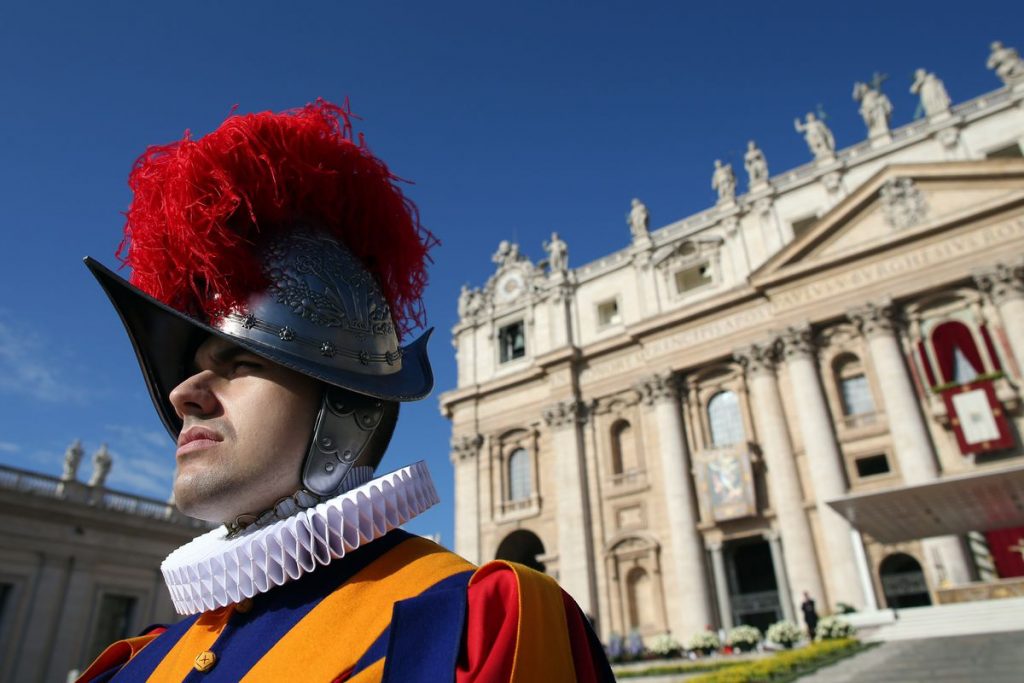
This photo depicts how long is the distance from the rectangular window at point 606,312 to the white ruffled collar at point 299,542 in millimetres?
26587

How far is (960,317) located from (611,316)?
1239 centimetres

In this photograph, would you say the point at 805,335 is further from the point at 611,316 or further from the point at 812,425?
the point at 611,316

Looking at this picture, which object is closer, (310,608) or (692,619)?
(310,608)

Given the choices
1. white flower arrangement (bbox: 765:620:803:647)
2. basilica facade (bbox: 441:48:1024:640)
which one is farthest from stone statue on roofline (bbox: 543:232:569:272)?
white flower arrangement (bbox: 765:620:803:647)

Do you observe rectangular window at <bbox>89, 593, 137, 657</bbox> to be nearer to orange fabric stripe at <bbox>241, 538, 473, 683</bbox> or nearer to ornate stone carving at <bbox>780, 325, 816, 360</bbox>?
ornate stone carving at <bbox>780, 325, 816, 360</bbox>

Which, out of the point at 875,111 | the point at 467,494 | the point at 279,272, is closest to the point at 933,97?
the point at 875,111

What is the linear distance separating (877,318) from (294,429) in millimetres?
22060

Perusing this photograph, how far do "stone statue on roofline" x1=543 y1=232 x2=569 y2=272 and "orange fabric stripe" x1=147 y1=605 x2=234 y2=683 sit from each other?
28455mm

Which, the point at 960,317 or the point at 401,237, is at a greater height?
the point at 960,317

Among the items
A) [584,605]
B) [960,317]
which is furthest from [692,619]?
[960,317]

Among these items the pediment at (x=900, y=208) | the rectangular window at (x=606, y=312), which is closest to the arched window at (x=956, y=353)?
the pediment at (x=900, y=208)

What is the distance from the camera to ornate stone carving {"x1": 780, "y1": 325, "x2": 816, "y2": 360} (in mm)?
21625

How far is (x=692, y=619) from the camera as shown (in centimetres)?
2080

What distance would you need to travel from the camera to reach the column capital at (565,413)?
1034 inches
